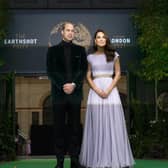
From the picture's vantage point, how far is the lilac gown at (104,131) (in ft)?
A: 24.4

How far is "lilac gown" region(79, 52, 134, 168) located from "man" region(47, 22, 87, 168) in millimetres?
161

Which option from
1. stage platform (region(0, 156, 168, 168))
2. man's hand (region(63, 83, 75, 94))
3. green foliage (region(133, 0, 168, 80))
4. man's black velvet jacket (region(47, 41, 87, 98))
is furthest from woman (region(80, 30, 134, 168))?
green foliage (region(133, 0, 168, 80))

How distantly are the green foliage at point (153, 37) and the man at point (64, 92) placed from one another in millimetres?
→ 3573

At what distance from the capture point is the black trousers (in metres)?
7.51

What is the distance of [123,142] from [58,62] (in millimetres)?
1367

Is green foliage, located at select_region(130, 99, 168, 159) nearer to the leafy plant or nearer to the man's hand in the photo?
the leafy plant

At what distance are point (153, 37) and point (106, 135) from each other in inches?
167

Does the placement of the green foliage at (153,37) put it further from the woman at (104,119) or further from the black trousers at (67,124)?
the black trousers at (67,124)

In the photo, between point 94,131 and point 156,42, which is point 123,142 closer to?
point 94,131

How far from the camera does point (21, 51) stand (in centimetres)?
1230

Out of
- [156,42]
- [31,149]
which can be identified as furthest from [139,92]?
[31,149]

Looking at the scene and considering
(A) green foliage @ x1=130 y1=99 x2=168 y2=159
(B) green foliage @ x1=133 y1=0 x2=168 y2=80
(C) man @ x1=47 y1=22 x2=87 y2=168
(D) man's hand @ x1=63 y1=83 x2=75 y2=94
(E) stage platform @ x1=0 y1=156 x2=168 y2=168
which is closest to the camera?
(D) man's hand @ x1=63 y1=83 x2=75 y2=94

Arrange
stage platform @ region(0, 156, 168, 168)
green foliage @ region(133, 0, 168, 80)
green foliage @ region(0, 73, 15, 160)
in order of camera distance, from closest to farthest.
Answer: stage platform @ region(0, 156, 168, 168) → green foliage @ region(0, 73, 15, 160) → green foliage @ region(133, 0, 168, 80)

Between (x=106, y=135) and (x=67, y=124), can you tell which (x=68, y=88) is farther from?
(x=106, y=135)
